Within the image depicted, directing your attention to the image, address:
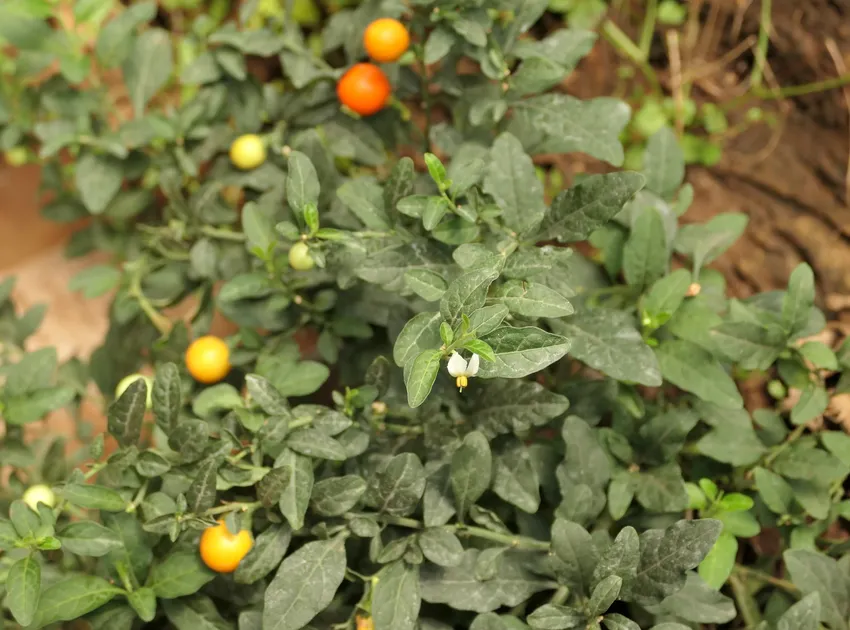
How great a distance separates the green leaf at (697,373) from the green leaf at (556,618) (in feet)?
1.46

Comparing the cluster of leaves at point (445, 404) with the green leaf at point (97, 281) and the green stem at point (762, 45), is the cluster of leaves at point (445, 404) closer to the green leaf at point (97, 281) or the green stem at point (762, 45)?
the green leaf at point (97, 281)

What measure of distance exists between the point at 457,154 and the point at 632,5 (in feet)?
3.32

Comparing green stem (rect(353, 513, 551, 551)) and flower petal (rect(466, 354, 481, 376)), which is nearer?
flower petal (rect(466, 354, 481, 376))

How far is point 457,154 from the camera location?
1520 millimetres

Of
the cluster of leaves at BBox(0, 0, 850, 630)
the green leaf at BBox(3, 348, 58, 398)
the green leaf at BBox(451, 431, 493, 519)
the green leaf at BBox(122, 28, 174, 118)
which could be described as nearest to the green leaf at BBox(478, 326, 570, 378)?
the cluster of leaves at BBox(0, 0, 850, 630)

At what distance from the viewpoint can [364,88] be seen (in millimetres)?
1517

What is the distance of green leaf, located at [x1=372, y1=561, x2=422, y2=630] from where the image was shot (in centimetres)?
119

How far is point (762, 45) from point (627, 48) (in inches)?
14.3

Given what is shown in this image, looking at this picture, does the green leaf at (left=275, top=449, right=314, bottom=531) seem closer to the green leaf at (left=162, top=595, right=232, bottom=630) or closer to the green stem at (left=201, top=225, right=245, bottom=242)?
the green leaf at (left=162, top=595, right=232, bottom=630)

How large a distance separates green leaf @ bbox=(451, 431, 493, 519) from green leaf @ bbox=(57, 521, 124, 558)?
1.92 feet

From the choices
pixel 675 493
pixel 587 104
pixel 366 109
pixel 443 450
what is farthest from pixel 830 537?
pixel 366 109

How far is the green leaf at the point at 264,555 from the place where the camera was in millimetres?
1234

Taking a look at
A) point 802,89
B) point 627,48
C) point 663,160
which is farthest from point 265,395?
point 802,89

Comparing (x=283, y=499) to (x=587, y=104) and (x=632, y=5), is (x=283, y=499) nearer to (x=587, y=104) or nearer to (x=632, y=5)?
(x=587, y=104)
